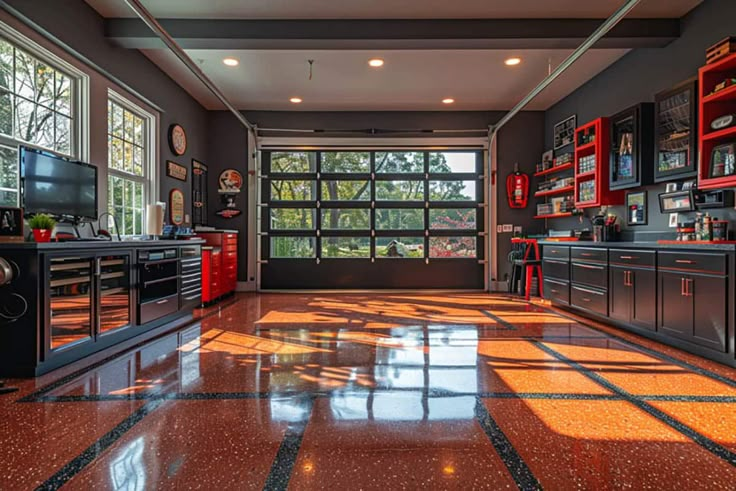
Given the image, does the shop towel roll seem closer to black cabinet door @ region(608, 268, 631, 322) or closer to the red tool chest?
the red tool chest

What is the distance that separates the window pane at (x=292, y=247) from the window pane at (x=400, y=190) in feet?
4.82

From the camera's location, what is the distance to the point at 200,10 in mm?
4051

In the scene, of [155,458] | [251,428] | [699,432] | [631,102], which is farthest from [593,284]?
[155,458]

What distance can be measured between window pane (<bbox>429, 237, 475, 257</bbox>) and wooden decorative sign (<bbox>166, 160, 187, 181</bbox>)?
13.4ft

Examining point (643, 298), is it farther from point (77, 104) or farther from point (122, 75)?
point (122, 75)

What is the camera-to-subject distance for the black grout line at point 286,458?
1.51m

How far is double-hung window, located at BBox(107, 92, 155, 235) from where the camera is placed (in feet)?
14.8

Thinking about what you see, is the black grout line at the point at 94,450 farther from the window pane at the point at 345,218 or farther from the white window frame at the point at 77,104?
the window pane at the point at 345,218

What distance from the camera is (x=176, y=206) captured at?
5.86 meters

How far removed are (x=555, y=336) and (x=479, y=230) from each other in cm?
361

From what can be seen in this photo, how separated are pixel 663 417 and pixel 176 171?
5.96 metres

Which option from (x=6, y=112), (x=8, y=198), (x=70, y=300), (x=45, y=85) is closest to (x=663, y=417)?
(x=70, y=300)

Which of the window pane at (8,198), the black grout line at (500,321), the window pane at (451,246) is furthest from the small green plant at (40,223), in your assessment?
the window pane at (451,246)

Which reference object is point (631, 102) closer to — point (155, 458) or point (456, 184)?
point (456, 184)
